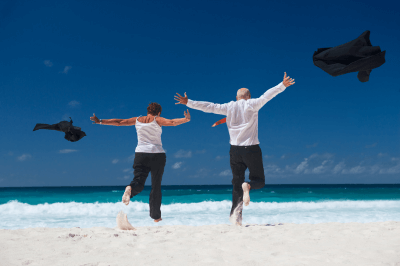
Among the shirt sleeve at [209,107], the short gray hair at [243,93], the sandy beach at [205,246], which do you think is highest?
the short gray hair at [243,93]

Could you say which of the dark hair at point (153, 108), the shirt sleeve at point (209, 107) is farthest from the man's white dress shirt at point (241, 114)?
the dark hair at point (153, 108)

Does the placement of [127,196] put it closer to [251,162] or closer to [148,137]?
[148,137]

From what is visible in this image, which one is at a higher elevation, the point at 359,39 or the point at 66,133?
the point at 359,39

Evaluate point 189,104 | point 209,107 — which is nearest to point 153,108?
point 189,104

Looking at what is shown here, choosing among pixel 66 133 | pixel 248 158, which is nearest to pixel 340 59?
pixel 248 158

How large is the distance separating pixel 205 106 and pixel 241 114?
614 mm

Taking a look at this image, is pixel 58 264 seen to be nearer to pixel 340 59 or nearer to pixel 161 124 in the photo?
pixel 161 124

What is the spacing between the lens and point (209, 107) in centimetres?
476

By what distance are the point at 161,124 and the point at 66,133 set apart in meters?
1.75

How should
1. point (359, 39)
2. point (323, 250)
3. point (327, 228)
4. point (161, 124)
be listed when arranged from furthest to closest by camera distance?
point (161, 124) < point (327, 228) < point (359, 39) < point (323, 250)

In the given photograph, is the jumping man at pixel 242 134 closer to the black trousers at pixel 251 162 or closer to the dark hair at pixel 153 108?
the black trousers at pixel 251 162

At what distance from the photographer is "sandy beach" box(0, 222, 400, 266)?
286cm

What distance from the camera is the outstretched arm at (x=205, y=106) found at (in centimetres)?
466

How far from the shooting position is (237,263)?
2.74 metres
